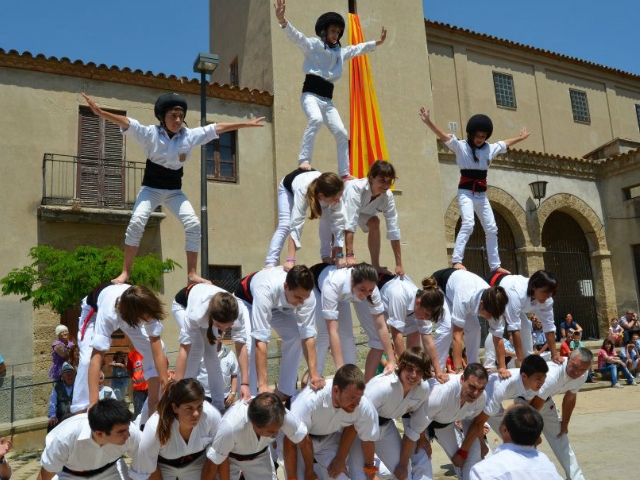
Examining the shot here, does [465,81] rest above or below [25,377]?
above

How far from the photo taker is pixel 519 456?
156 inches

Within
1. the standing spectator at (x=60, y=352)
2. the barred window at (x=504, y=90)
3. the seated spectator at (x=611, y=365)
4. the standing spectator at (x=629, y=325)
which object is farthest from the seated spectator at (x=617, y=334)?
the standing spectator at (x=60, y=352)

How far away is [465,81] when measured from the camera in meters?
20.1

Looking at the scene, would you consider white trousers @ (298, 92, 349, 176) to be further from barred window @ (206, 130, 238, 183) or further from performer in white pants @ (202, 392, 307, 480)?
barred window @ (206, 130, 238, 183)

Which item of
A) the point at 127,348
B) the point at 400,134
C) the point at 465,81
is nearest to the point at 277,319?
the point at 127,348

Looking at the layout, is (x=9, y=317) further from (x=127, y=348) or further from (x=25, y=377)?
(x=127, y=348)

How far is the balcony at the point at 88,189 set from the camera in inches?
527

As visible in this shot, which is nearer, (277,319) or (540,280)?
(277,319)

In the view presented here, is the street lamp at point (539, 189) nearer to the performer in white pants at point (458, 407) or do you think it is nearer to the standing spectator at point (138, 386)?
the performer in white pants at point (458, 407)

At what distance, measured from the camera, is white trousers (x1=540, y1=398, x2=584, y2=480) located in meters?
6.96

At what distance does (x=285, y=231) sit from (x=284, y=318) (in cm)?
114

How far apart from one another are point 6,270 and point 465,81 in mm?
14421

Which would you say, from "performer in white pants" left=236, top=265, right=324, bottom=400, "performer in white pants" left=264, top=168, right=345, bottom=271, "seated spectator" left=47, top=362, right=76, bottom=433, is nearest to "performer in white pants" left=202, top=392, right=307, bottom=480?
"performer in white pants" left=236, top=265, right=324, bottom=400

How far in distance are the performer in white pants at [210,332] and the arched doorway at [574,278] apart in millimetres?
15971
